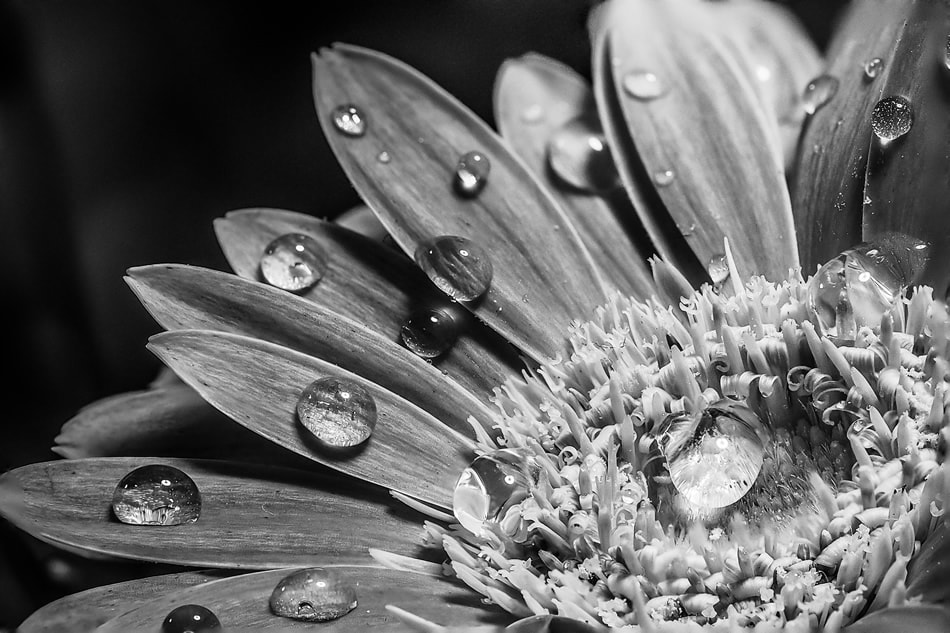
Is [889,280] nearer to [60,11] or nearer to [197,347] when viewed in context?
[197,347]

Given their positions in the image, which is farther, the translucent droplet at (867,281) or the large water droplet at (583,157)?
the large water droplet at (583,157)

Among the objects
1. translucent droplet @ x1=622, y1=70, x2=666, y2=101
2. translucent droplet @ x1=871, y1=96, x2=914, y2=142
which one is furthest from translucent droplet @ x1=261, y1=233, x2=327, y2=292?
translucent droplet @ x1=871, y1=96, x2=914, y2=142

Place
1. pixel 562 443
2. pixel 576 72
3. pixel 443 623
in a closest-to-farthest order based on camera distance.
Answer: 1. pixel 443 623
2. pixel 562 443
3. pixel 576 72

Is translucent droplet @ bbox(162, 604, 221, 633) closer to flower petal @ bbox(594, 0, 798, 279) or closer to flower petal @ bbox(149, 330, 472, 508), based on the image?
flower petal @ bbox(149, 330, 472, 508)

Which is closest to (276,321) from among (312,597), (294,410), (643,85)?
(294,410)

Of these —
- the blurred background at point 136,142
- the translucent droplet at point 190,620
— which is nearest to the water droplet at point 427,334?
the blurred background at point 136,142

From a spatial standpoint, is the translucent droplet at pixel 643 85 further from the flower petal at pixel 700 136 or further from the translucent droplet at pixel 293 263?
the translucent droplet at pixel 293 263

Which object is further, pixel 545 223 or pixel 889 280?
pixel 545 223

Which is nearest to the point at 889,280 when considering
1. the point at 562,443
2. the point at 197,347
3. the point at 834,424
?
the point at 834,424
